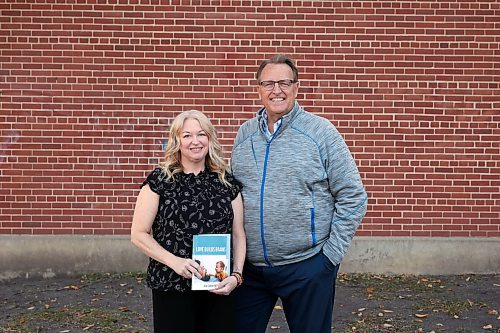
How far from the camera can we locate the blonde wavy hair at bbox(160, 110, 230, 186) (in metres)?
3.26

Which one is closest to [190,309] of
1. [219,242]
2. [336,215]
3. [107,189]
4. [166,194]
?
[219,242]

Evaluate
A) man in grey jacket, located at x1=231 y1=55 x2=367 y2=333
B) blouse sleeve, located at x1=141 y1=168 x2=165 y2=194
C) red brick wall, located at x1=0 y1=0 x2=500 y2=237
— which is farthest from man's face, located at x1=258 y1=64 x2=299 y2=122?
red brick wall, located at x1=0 y1=0 x2=500 y2=237

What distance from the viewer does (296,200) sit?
3.26 meters

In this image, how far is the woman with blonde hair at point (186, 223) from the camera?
318 centimetres

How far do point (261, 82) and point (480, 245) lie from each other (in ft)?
15.5

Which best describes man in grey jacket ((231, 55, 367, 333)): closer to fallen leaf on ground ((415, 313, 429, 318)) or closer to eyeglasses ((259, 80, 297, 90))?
eyeglasses ((259, 80, 297, 90))

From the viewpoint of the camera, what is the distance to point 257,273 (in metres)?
3.44

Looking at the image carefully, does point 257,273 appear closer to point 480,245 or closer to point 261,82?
point 261,82

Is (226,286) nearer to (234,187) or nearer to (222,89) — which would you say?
(234,187)

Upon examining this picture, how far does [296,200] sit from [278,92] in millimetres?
572

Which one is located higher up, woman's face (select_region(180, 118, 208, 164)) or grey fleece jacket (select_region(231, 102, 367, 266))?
woman's face (select_region(180, 118, 208, 164))

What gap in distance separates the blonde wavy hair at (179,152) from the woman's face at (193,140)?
21 millimetres

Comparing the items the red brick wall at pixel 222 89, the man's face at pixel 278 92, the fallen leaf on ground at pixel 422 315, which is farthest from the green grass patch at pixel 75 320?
the man's face at pixel 278 92

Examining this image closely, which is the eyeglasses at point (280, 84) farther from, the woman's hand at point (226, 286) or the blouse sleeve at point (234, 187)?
the woman's hand at point (226, 286)
